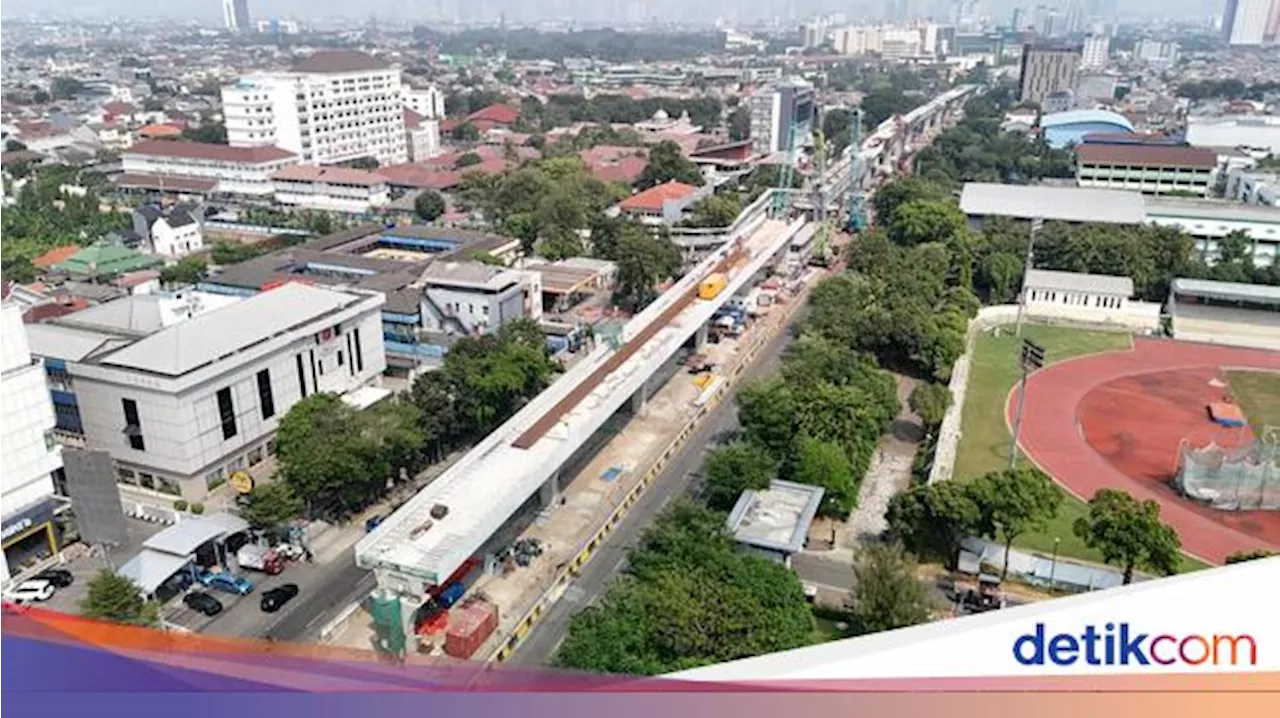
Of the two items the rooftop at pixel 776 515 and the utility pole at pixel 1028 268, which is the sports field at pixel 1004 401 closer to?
the utility pole at pixel 1028 268

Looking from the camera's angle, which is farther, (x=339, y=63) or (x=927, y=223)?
(x=339, y=63)

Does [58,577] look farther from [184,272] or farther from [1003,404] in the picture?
[1003,404]

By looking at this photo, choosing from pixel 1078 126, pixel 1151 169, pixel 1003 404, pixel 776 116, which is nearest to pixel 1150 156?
pixel 1151 169

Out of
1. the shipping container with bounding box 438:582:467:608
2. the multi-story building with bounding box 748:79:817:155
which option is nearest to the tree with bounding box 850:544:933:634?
the shipping container with bounding box 438:582:467:608

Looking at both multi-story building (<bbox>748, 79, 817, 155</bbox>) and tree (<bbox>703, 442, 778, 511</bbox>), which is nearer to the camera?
tree (<bbox>703, 442, 778, 511</bbox>)

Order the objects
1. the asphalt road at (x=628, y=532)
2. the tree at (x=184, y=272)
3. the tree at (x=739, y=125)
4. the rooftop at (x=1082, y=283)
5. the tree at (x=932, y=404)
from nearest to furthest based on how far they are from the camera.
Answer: the asphalt road at (x=628, y=532)
the tree at (x=932, y=404)
the rooftop at (x=1082, y=283)
the tree at (x=184, y=272)
the tree at (x=739, y=125)

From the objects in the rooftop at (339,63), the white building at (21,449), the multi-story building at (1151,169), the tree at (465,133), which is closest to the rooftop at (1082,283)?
the multi-story building at (1151,169)

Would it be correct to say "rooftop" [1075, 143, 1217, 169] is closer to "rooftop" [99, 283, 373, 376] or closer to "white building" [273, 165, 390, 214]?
"white building" [273, 165, 390, 214]
